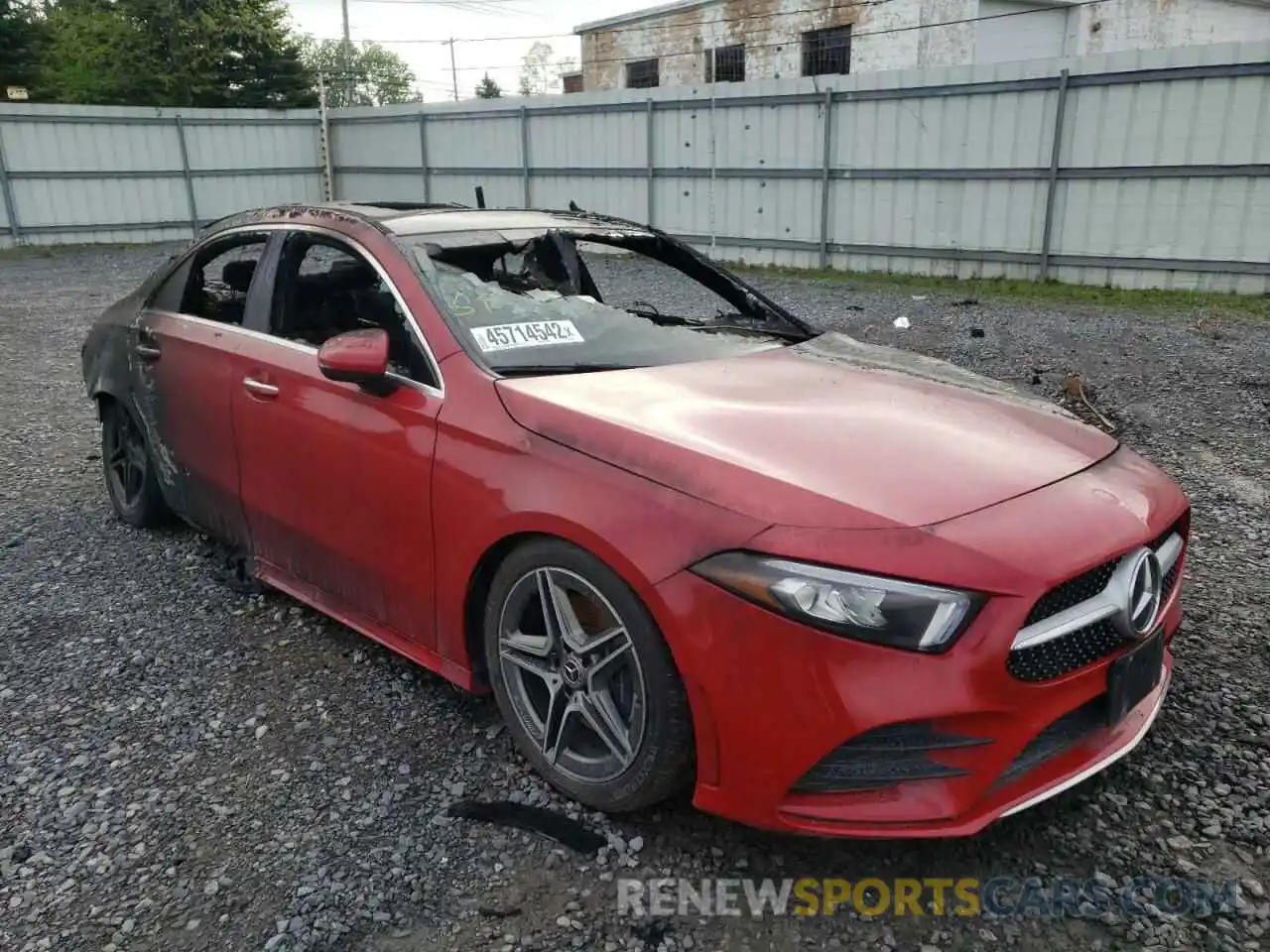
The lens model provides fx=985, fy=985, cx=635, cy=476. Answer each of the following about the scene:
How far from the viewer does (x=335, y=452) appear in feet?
10.4

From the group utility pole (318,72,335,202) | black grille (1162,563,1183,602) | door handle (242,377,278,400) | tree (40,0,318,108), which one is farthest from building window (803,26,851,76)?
black grille (1162,563,1183,602)

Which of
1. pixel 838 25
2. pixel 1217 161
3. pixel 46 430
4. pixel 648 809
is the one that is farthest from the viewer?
pixel 838 25

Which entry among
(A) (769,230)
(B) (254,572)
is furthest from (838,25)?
(B) (254,572)

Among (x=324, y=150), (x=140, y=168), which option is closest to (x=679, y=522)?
(x=140, y=168)

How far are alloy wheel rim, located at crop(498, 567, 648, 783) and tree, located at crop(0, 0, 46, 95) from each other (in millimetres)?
29194

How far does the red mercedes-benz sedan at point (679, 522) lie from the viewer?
2.10 meters

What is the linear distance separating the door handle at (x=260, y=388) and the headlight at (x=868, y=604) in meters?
2.10

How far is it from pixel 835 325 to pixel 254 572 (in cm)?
726

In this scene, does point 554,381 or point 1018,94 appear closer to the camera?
point 554,381

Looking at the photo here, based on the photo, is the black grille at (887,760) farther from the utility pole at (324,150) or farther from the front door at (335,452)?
the utility pole at (324,150)

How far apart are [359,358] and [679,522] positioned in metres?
1.21

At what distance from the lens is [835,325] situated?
9.88 metres

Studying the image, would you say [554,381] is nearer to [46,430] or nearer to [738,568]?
[738,568]

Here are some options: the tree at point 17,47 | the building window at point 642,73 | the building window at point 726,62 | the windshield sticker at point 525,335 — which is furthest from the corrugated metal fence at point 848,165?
the windshield sticker at point 525,335
